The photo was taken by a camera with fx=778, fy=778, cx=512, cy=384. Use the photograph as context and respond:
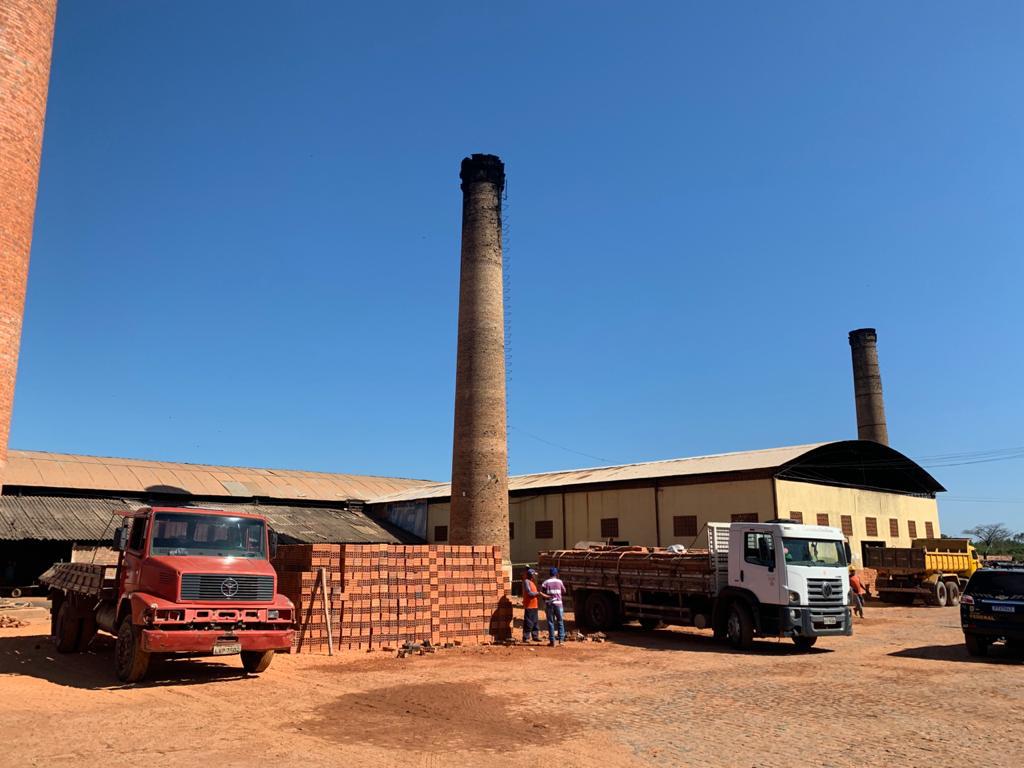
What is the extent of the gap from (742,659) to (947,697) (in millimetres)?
4525

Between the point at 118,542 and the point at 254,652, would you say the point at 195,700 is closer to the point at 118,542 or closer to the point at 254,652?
the point at 254,652

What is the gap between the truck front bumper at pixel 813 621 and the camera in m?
15.6

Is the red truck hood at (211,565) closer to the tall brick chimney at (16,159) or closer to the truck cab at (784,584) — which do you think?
the truck cab at (784,584)

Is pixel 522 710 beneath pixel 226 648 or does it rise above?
beneath

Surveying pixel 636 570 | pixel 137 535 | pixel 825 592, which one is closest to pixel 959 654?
pixel 825 592

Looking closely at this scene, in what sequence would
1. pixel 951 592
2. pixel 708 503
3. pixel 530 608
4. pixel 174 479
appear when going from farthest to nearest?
pixel 174 479 < pixel 708 503 < pixel 951 592 < pixel 530 608

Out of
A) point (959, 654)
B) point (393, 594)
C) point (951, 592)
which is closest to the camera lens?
point (959, 654)

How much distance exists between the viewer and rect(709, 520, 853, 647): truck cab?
1578cm

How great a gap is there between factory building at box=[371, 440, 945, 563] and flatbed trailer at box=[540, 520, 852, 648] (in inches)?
449

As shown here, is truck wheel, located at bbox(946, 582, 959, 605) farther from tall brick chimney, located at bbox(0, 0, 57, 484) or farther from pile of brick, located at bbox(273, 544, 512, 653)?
tall brick chimney, located at bbox(0, 0, 57, 484)

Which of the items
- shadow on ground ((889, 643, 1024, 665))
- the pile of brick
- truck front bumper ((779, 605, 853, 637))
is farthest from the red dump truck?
shadow on ground ((889, 643, 1024, 665))

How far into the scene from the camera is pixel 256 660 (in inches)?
481

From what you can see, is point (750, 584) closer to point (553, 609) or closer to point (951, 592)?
point (553, 609)

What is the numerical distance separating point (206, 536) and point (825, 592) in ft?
39.8
